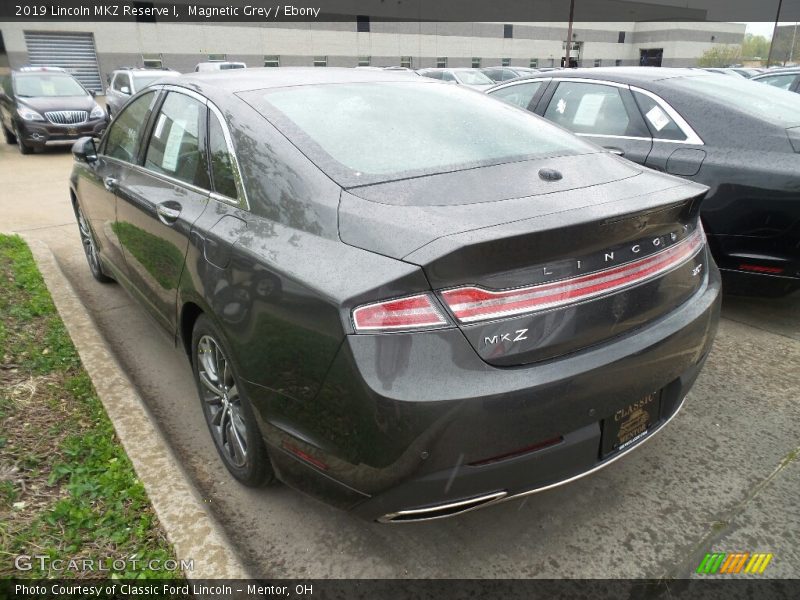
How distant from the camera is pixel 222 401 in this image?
8.47 feet

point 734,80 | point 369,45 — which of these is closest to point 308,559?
point 734,80

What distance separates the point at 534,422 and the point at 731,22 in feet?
233

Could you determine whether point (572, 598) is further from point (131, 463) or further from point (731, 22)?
point (731, 22)

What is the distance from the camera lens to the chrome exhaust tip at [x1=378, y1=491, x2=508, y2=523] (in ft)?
5.94

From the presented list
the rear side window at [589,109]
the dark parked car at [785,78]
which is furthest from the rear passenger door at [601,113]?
the dark parked car at [785,78]

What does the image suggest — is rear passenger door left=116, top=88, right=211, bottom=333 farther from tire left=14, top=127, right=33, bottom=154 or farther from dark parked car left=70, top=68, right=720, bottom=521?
Answer: tire left=14, top=127, right=33, bottom=154

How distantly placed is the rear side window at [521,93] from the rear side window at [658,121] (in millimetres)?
1163

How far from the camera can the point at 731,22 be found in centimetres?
5888

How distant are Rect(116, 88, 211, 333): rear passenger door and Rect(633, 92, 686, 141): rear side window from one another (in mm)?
3118

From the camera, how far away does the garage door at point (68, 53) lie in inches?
1156

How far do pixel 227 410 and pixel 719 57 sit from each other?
6349 cm

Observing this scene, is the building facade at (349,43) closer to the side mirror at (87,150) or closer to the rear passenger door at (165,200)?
the side mirror at (87,150)
